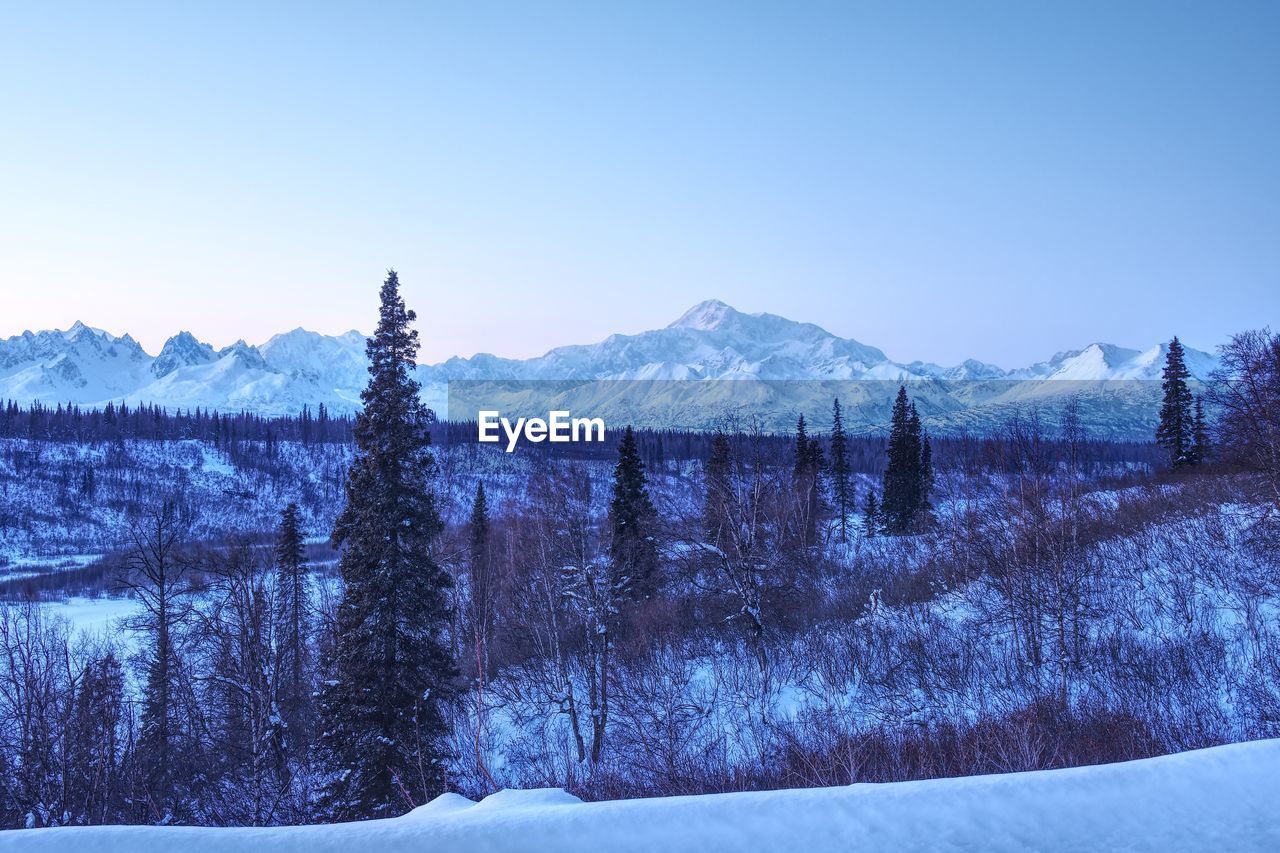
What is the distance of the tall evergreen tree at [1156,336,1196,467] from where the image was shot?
4438 cm

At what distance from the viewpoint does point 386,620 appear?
1566 centimetres

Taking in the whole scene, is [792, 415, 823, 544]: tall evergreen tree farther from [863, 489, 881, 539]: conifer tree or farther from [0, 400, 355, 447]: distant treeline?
[0, 400, 355, 447]: distant treeline

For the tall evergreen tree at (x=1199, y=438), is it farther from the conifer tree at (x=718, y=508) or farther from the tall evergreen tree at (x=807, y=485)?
the conifer tree at (x=718, y=508)

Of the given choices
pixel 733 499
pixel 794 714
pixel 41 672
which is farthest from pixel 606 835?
pixel 41 672

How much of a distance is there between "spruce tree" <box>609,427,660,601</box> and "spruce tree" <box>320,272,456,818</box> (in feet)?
43.2

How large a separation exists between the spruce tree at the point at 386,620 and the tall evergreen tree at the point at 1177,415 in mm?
45807

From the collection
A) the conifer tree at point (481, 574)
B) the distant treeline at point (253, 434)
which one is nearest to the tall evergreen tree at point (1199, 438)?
the conifer tree at point (481, 574)

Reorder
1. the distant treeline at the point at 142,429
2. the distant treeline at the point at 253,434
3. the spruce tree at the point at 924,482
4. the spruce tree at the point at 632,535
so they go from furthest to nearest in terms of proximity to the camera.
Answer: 1. the distant treeline at the point at 142,429
2. the distant treeline at the point at 253,434
3. the spruce tree at the point at 924,482
4. the spruce tree at the point at 632,535

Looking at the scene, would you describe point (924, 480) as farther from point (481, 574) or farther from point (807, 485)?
point (481, 574)

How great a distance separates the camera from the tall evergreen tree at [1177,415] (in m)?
44.4

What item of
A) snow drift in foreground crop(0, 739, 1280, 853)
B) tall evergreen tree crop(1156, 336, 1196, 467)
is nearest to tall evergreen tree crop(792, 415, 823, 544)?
tall evergreen tree crop(1156, 336, 1196, 467)

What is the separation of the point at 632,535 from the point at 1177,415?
123ft

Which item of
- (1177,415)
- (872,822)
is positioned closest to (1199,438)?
(1177,415)

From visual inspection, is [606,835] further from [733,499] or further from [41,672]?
[41,672]
